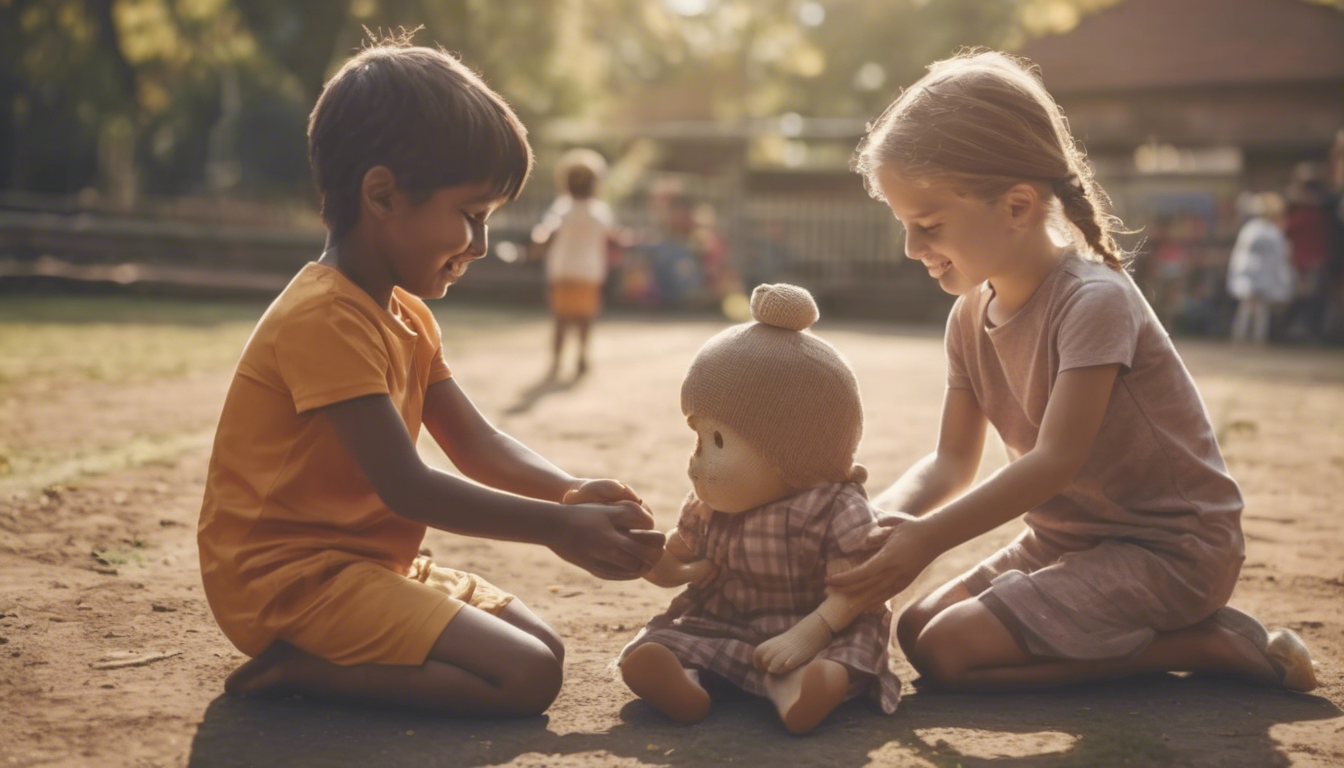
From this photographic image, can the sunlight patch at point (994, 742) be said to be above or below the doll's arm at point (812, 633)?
below

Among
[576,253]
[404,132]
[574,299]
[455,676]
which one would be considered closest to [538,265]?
[576,253]

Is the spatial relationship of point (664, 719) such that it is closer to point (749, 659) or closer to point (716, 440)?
point (749, 659)

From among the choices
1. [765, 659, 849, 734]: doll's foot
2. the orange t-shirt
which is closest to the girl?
[765, 659, 849, 734]: doll's foot

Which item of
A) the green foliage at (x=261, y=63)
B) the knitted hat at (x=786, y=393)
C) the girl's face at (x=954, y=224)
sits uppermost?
the green foliage at (x=261, y=63)

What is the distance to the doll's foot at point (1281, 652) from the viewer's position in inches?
99.5

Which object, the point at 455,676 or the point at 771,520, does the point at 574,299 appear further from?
the point at 455,676

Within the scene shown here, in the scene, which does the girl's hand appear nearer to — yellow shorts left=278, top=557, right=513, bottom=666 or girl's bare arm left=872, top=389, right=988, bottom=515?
girl's bare arm left=872, top=389, right=988, bottom=515

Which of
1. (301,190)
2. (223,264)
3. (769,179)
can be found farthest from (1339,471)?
(301,190)

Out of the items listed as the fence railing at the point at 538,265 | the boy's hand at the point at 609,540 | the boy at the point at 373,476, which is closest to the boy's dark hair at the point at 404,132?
the boy at the point at 373,476

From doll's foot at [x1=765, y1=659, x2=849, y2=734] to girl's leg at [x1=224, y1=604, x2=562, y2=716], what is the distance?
43cm

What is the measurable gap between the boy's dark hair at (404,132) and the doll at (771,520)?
0.60 metres

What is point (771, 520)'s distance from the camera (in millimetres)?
2498

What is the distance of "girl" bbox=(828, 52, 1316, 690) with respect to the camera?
2.52 meters

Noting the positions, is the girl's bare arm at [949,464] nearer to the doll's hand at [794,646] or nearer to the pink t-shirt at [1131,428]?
the pink t-shirt at [1131,428]
